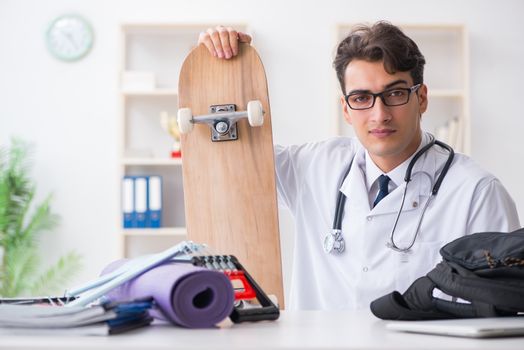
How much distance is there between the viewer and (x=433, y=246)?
1881 mm

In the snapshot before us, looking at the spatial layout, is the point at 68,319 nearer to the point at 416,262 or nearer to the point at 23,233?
the point at 416,262

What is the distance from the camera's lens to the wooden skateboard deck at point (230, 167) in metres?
2.08

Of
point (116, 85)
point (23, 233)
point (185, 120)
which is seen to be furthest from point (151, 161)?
point (185, 120)

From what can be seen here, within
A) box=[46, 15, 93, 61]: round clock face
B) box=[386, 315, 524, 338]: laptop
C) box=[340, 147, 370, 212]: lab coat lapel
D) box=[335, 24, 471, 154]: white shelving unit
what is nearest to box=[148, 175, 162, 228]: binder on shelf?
box=[46, 15, 93, 61]: round clock face

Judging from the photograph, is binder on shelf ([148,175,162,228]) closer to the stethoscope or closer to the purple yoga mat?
the stethoscope

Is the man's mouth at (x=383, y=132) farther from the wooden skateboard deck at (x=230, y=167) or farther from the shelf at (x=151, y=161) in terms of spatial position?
the shelf at (x=151, y=161)

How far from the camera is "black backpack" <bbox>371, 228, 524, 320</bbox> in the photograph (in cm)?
109

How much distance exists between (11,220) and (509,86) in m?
3.07

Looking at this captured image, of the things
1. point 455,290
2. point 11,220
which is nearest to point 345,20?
point 11,220

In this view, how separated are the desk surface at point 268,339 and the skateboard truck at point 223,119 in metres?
0.91

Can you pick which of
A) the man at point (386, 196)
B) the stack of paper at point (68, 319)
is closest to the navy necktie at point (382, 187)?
the man at point (386, 196)

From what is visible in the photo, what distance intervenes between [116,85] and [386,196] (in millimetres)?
2807

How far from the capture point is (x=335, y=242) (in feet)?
6.50

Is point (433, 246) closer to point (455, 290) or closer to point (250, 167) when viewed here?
point (250, 167)
